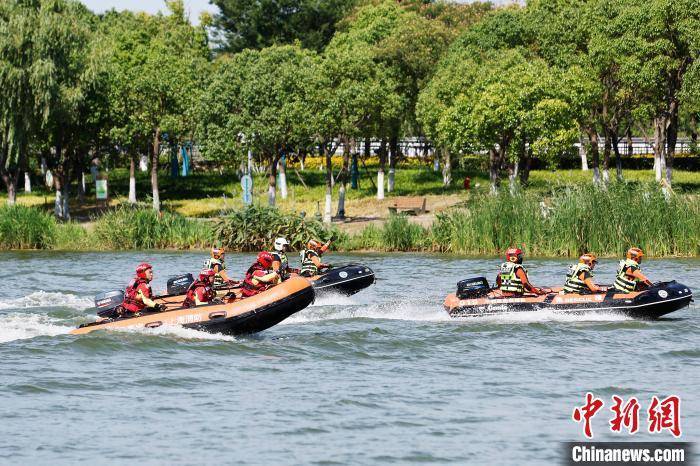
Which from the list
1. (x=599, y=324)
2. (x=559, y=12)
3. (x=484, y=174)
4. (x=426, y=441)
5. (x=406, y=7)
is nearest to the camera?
(x=426, y=441)

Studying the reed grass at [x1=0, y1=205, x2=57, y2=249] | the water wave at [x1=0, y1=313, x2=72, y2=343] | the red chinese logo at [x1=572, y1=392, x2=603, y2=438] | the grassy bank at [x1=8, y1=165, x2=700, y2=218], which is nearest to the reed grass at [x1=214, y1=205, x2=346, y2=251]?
the reed grass at [x1=0, y1=205, x2=57, y2=249]

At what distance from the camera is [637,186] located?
127 feet

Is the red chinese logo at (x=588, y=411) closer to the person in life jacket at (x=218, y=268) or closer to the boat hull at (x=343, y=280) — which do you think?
the person in life jacket at (x=218, y=268)

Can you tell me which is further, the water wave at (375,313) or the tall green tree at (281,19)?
the tall green tree at (281,19)

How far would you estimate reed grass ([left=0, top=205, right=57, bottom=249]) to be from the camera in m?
45.4

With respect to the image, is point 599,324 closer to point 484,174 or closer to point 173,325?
point 173,325

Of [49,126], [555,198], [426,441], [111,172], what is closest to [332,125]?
[49,126]

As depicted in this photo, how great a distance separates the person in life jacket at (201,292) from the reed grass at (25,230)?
23098 millimetres

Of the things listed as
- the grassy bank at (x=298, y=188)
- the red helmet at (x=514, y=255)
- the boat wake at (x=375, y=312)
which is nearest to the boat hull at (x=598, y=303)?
the red helmet at (x=514, y=255)

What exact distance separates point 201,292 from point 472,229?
58.9ft

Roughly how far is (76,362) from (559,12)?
41.6m

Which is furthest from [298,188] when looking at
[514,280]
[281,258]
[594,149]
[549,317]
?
[549,317]

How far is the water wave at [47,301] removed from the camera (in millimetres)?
29797

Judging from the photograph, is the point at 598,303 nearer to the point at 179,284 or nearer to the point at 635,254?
the point at 635,254
